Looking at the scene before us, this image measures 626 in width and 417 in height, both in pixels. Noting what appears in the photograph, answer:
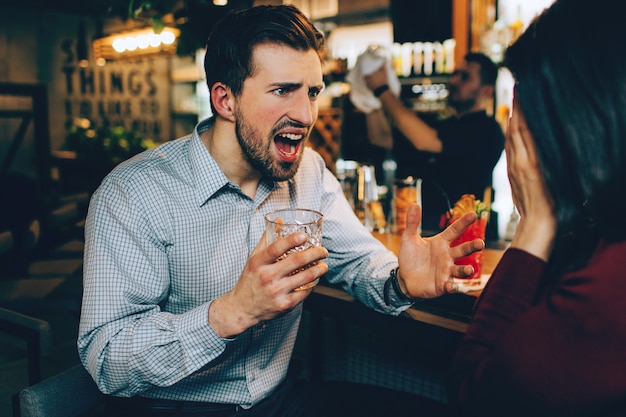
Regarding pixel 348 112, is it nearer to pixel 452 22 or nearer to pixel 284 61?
pixel 452 22

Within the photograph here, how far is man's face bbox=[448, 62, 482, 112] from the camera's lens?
3.45 m

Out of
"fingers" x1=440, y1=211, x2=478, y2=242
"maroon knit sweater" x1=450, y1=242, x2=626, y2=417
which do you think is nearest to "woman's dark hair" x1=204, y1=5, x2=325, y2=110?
"fingers" x1=440, y1=211, x2=478, y2=242

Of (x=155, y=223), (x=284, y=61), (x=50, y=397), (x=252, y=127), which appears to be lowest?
(x=50, y=397)

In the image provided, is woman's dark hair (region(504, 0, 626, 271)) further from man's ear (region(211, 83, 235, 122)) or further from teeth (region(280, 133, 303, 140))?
man's ear (region(211, 83, 235, 122))

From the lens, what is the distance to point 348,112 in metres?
6.03

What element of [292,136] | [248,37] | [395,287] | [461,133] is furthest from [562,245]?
[461,133]

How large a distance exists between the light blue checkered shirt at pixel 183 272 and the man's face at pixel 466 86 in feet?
6.70

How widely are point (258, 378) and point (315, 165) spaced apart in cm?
76

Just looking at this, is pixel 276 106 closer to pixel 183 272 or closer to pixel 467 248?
pixel 183 272

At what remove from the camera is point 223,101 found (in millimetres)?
1573

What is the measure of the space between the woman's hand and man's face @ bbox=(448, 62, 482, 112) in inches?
104

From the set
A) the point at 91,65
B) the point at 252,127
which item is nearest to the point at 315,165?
the point at 252,127

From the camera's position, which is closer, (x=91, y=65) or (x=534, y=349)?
(x=534, y=349)

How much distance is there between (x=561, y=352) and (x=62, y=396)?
1.03m
